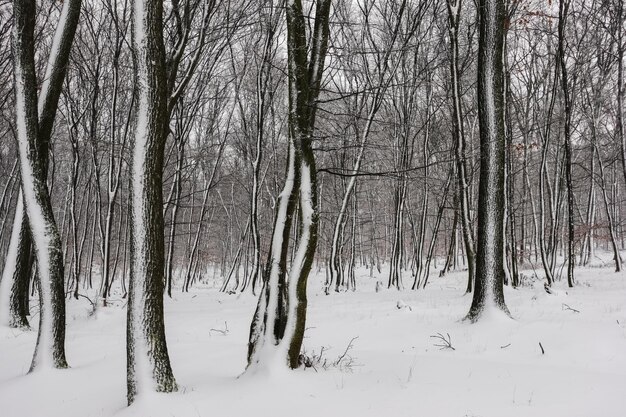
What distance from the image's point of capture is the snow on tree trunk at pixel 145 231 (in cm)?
404

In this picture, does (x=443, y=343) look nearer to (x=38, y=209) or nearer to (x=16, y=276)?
(x=38, y=209)

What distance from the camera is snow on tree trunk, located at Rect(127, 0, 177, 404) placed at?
159 inches

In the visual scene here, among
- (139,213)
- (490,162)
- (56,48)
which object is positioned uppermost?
(56,48)

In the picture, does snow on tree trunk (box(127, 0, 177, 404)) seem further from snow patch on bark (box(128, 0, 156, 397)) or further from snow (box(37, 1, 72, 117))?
snow (box(37, 1, 72, 117))

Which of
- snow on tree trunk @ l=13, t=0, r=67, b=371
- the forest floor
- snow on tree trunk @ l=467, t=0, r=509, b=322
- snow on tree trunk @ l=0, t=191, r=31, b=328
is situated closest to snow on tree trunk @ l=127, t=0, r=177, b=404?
the forest floor

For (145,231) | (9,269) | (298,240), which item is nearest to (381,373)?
(298,240)

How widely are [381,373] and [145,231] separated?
126 inches

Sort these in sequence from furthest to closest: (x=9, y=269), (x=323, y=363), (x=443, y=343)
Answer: (x=9, y=269) < (x=443, y=343) < (x=323, y=363)

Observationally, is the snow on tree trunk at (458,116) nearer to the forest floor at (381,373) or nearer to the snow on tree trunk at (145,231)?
the forest floor at (381,373)

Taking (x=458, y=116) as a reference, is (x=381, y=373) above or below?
below

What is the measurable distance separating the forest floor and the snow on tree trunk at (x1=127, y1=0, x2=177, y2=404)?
32cm

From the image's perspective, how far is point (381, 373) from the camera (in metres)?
4.89

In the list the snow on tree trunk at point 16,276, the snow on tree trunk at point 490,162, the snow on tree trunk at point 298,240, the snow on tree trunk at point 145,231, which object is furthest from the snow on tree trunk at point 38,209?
the snow on tree trunk at point 490,162

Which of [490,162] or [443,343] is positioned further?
[490,162]
